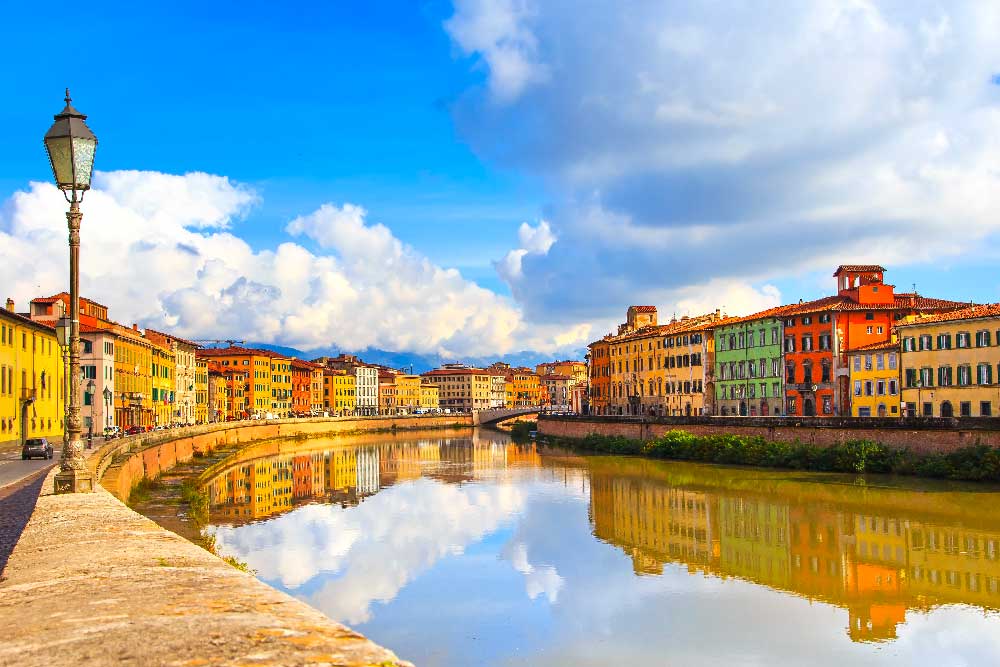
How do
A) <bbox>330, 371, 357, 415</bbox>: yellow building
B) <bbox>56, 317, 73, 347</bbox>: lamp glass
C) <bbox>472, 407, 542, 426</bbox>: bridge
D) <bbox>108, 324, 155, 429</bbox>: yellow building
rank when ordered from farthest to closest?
<bbox>330, 371, 357, 415</bbox>: yellow building < <bbox>472, 407, 542, 426</bbox>: bridge < <bbox>108, 324, 155, 429</bbox>: yellow building < <bbox>56, 317, 73, 347</bbox>: lamp glass

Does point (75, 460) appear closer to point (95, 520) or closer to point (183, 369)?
point (95, 520)

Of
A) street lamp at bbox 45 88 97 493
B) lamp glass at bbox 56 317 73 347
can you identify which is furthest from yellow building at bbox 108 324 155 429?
street lamp at bbox 45 88 97 493

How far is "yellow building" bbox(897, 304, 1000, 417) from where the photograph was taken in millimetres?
47844

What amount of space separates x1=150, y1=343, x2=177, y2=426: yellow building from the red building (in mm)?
55790

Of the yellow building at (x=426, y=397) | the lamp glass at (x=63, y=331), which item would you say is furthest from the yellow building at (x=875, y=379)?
the yellow building at (x=426, y=397)

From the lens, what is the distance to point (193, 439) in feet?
198

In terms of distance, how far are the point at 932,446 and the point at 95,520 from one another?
1626 inches

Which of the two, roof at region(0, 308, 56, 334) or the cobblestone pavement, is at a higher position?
roof at region(0, 308, 56, 334)

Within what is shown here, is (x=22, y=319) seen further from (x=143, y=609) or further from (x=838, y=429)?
(x=143, y=609)

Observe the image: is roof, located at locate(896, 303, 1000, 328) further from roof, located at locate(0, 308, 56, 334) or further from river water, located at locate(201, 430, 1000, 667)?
roof, located at locate(0, 308, 56, 334)

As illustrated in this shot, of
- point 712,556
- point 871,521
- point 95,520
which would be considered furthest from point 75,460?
point 871,521

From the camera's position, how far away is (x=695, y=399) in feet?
258

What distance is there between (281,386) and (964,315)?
360ft

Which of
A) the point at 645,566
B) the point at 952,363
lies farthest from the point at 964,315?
the point at 645,566
